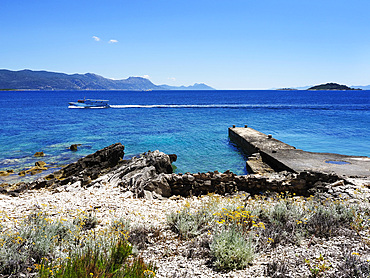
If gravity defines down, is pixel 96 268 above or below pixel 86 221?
above

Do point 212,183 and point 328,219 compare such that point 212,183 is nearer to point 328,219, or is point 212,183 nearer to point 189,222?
point 189,222

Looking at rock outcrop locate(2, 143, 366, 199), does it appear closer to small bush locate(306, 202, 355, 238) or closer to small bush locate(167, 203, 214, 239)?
small bush locate(306, 202, 355, 238)

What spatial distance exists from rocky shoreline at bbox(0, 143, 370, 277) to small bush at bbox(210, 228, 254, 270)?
117 millimetres

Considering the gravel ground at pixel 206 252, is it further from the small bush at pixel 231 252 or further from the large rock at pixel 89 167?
the large rock at pixel 89 167

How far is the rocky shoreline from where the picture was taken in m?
4.70

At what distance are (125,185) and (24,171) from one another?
962 cm

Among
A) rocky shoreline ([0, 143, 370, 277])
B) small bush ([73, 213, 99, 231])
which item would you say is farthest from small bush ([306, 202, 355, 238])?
small bush ([73, 213, 99, 231])

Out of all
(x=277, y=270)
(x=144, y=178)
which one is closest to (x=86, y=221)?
(x=144, y=178)

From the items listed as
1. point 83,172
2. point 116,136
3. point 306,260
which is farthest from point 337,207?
point 116,136

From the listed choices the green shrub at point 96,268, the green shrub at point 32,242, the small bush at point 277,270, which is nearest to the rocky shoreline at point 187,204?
A: the small bush at point 277,270

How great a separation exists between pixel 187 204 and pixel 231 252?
2497 millimetres

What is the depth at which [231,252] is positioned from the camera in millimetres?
4855

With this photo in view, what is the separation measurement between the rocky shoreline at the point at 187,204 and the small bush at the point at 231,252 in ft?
0.38

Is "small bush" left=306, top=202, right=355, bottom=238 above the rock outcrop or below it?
above
